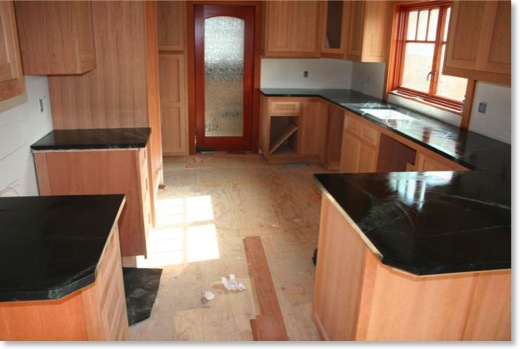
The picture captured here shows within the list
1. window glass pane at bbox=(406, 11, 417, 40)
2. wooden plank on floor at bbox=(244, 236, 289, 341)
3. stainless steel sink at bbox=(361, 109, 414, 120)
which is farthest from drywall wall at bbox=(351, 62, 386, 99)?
wooden plank on floor at bbox=(244, 236, 289, 341)

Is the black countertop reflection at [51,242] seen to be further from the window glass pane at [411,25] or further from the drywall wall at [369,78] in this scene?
the drywall wall at [369,78]

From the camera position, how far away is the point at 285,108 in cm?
519

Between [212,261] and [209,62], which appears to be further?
[209,62]

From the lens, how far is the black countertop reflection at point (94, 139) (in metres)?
2.59

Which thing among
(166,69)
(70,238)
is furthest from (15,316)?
(166,69)

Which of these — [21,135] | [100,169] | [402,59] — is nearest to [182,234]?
[100,169]

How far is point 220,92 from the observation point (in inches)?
220

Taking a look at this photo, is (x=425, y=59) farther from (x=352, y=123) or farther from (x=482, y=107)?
(x=482, y=107)

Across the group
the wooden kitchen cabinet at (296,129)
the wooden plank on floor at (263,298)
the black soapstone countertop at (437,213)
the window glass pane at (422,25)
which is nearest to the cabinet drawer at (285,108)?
the wooden kitchen cabinet at (296,129)

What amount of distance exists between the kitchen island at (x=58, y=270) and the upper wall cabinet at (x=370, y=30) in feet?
11.7

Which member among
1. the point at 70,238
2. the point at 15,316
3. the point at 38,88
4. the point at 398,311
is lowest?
the point at 398,311

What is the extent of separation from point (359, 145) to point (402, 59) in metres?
1.22

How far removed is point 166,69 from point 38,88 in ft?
8.36

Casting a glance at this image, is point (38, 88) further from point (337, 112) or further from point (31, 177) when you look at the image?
point (337, 112)
